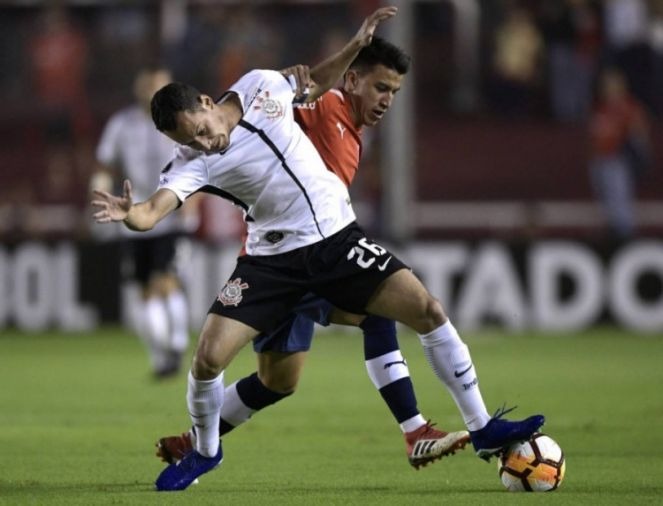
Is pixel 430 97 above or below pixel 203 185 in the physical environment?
below

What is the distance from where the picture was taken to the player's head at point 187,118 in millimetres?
6527

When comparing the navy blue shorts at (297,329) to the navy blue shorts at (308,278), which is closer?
the navy blue shorts at (308,278)

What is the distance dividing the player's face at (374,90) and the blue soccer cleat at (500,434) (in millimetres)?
1581

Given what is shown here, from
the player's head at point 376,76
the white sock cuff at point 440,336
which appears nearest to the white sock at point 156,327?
the player's head at point 376,76

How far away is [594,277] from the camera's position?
1686 cm

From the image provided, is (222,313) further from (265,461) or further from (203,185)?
(265,461)

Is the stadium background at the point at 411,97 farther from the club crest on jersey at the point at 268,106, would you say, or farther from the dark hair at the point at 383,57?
the club crest on jersey at the point at 268,106

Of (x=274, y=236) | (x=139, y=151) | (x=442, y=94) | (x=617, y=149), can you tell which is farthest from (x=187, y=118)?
(x=442, y=94)

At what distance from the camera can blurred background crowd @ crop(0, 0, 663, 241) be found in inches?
775

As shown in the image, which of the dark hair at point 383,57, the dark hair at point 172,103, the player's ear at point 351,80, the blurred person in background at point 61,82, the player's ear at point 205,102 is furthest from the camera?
the blurred person in background at point 61,82

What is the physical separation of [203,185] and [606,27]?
13912 mm

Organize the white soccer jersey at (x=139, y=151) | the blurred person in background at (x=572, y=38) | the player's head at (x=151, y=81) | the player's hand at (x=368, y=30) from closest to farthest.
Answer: the player's hand at (x=368, y=30) → the player's head at (x=151, y=81) → the white soccer jersey at (x=139, y=151) → the blurred person in background at (x=572, y=38)

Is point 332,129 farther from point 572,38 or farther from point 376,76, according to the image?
point 572,38

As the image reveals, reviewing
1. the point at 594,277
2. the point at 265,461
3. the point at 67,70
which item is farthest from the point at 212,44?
the point at 265,461
